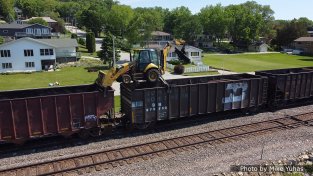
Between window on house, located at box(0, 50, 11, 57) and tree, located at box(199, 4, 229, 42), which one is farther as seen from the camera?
tree, located at box(199, 4, 229, 42)

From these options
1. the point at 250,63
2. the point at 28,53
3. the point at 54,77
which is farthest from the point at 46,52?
the point at 250,63

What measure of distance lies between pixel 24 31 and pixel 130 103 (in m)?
80.6

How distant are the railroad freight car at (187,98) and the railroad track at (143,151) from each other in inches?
80.1

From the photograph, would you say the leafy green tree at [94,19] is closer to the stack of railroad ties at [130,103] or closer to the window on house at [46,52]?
the window on house at [46,52]

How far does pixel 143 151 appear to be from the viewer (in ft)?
51.2

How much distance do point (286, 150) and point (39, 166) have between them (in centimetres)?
1294

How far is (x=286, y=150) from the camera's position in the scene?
1584 centimetres


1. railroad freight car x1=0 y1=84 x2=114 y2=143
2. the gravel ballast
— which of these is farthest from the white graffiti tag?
railroad freight car x1=0 y1=84 x2=114 y2=143

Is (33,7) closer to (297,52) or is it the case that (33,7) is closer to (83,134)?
(297,52)

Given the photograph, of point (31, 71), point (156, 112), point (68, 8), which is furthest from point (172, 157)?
point (68, 8)

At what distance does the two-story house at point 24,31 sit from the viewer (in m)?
84.6

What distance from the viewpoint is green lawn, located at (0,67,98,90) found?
41500mm

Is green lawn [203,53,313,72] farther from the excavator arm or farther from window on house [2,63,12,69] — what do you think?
window on house [2,63,12,69]

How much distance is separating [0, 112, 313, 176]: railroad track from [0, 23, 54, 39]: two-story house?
80609 mm
